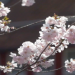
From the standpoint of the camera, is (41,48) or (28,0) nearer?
(41,48)

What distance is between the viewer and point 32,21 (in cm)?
717

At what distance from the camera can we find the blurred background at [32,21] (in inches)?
258

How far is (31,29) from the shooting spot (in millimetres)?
7129

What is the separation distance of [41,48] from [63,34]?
0.37 metres

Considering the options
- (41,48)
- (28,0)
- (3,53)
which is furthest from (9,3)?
(41,48)

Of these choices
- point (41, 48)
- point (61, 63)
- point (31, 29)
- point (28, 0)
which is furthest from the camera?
point (31, 29)

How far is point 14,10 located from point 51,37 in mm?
6209

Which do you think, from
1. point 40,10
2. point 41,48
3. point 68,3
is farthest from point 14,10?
point 41,48

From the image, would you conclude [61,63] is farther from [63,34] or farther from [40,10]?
[63,34]

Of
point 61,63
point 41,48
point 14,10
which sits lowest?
point 41,48

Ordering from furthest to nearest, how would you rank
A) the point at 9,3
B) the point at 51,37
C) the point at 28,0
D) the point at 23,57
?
the point at 9,3
the point at 28,0
the point at 23,57
the point at 51,37

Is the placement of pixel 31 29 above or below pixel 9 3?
below

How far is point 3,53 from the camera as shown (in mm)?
7438

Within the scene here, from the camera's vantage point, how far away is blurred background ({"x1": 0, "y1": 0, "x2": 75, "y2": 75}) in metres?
6.55
